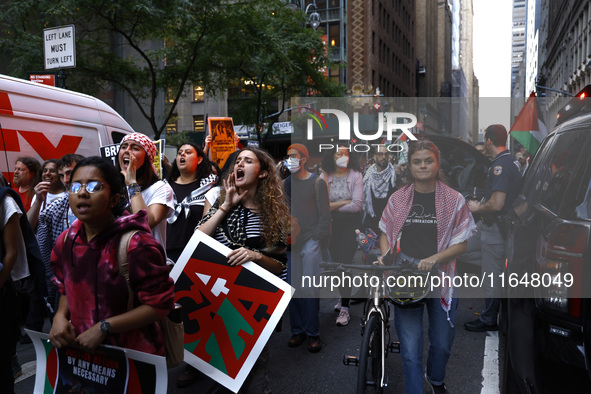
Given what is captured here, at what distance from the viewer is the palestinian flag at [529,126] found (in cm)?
430

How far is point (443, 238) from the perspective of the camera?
354 centimetres

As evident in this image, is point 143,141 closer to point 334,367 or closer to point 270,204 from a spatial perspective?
point 270,204

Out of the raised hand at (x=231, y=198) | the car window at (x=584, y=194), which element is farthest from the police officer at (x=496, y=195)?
the raised hand at (x=231, y=198)

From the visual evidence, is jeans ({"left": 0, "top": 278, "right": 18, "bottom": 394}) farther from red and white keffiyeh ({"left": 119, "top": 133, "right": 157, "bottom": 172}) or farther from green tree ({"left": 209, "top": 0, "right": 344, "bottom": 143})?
green tree ({"left": 209, "top": 0, "right": 344, "bottom": 143})

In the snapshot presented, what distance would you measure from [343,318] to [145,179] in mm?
3139

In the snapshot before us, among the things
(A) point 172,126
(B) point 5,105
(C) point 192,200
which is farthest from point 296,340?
(A) point 172,126

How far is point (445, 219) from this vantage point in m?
3.54

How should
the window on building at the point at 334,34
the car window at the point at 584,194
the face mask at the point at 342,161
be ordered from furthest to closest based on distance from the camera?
the window on building at the point at 334,34 < the face mask at the point at 342,161 < the car window at the point at 584,194

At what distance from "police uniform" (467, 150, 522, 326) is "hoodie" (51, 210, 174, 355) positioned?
2.65 meters

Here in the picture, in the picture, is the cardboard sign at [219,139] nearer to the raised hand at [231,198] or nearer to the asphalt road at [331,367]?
the asphalt road at [331,367]

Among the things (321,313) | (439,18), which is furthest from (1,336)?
(439,18)

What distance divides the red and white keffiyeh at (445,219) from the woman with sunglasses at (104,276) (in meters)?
1.81

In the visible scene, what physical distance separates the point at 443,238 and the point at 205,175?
2.79 metres

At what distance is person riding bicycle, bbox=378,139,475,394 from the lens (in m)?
3.52
